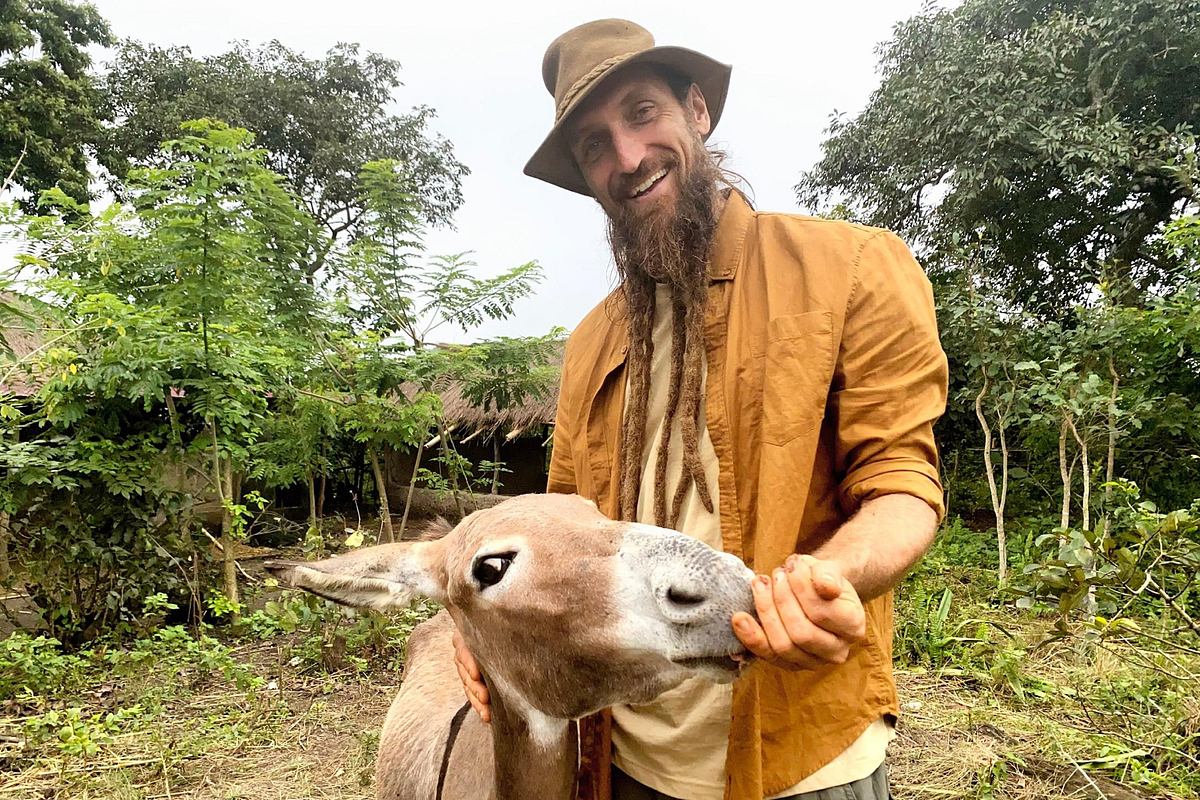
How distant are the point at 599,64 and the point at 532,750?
1.93m

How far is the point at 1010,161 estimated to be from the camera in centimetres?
1079

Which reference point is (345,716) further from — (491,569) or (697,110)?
(697,110)

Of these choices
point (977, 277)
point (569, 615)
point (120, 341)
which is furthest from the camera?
point (977, 277)

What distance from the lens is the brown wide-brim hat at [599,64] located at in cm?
195

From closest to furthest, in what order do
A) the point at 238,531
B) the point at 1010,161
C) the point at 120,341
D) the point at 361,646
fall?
the point at 120,341 < the point at 361,646 < the point at 238,531 < the point at 1010,161

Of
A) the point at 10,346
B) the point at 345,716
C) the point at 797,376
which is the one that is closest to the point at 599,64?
the point at 797,376

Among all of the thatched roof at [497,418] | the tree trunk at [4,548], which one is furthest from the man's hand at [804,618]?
the thatched roof at [497,418]

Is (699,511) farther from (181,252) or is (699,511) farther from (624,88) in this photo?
(181,252)

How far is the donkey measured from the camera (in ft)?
4.02

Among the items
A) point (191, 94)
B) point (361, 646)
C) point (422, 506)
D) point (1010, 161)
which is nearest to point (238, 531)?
point (361, 646)

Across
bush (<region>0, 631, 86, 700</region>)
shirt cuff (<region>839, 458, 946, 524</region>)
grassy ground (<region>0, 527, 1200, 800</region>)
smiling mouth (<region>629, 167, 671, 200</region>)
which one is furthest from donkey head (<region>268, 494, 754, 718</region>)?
bush (<region>0, 631, 86, 700</region>)

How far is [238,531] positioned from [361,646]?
1.90 meters

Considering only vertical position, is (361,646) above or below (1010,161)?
below

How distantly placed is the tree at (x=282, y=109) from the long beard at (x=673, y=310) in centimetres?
1763
